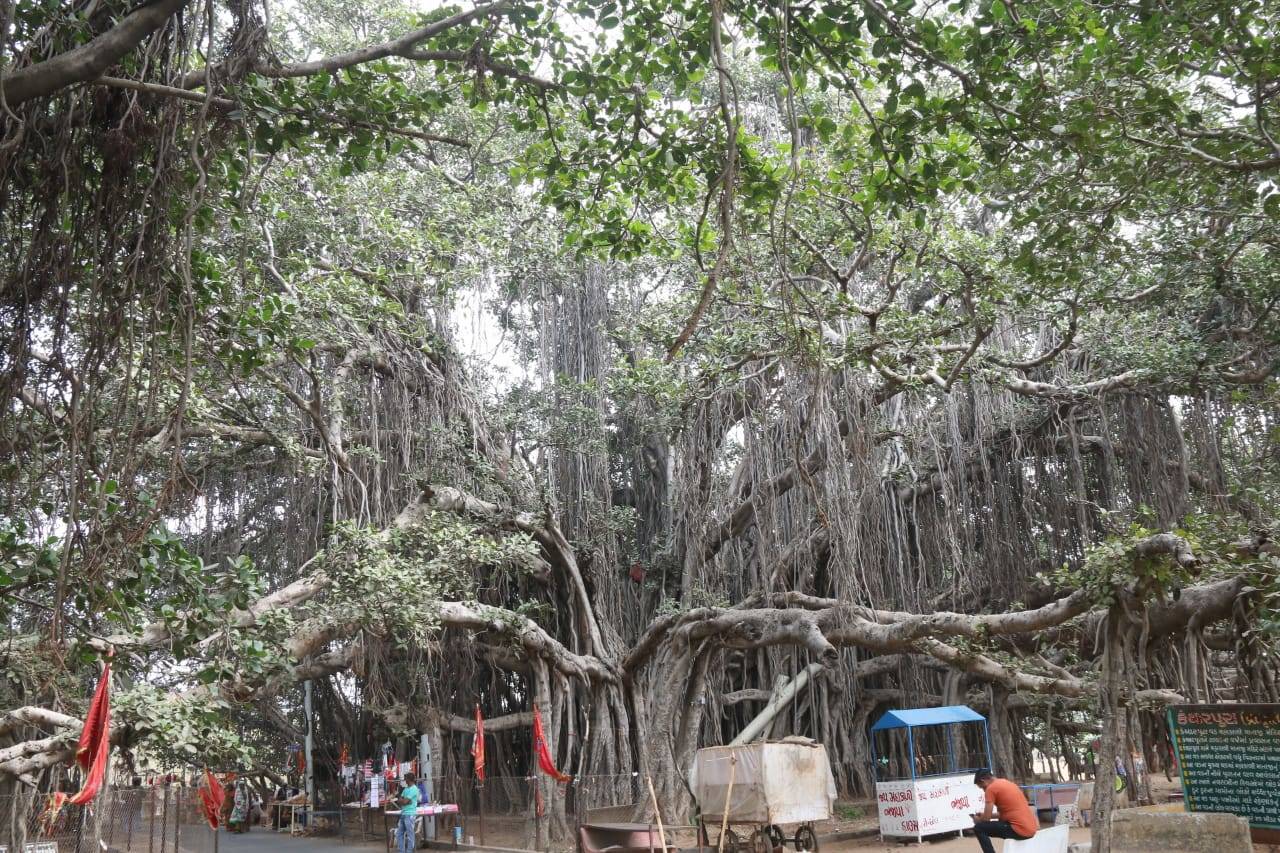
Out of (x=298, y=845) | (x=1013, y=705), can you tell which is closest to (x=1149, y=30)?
(x=1013, y=705)

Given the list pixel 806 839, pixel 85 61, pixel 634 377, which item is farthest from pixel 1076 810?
pixel 85 61

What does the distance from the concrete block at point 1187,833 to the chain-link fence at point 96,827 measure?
242 inches

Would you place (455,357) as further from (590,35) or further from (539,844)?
(590,35)

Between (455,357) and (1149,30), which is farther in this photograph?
(455,357)

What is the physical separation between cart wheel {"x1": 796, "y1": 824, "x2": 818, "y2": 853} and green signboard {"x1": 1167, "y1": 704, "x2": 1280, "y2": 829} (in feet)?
10.1

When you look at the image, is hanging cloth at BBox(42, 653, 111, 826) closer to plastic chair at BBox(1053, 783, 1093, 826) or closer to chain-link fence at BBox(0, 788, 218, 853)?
chain-link fence at BBox(0, 788, 218, 853)

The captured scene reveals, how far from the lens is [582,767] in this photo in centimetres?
934

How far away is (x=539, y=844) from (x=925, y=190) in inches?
277

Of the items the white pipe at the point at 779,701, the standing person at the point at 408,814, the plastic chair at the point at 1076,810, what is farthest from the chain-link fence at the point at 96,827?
the plastic chair at the point at 1076,810

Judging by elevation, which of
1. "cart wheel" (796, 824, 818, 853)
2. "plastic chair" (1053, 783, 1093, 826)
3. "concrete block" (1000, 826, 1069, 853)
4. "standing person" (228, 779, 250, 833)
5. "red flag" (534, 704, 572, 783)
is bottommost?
"standing person" (228, 779, 250, 833)

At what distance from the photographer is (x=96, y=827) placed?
6.37 m

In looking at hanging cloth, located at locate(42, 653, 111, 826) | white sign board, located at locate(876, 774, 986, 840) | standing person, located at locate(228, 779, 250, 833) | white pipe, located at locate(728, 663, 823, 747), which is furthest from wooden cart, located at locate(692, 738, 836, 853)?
standing person, located at locate(228, 779, 250, 833)

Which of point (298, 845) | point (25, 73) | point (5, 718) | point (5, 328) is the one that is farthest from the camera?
point (298, 845)

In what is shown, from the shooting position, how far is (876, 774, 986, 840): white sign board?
8.60m
